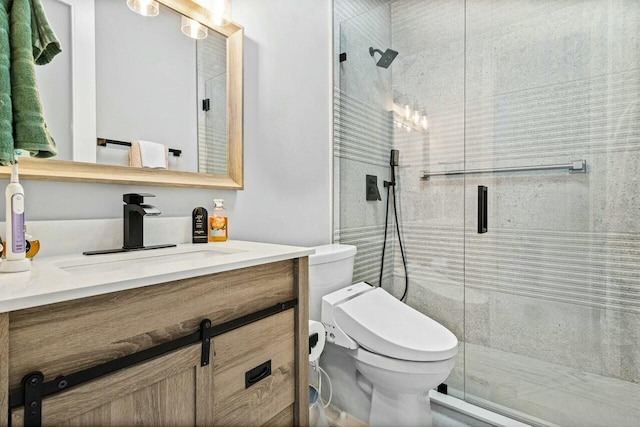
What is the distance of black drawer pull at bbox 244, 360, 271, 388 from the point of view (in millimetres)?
840

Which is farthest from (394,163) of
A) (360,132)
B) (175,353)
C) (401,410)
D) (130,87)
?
(175,353)

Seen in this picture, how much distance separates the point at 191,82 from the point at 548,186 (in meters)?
1.59

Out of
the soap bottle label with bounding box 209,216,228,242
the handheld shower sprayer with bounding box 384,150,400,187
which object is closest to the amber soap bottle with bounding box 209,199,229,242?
the soap bottle label with bounding box 209,216,228,242

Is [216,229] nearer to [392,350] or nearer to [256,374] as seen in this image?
[256,374]

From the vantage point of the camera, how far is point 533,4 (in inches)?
65.4

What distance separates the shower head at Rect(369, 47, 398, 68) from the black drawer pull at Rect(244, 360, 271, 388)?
173 cm

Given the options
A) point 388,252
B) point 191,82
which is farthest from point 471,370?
point 191,82

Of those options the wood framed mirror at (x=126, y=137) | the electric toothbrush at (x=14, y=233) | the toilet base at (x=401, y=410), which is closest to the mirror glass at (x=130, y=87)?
the wood framed mirror at (x=126, y=137)

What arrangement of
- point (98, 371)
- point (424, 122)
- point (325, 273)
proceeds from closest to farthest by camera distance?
point (98, 371)
point (325, 273)
point (424, 122)

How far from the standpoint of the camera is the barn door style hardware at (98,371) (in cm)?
52

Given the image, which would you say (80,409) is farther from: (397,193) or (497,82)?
(497,82)

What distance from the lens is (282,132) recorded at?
160cm

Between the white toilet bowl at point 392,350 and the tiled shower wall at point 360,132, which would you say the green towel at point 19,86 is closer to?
the white toilet bowl at point 392,350

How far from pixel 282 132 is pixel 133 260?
87 cm
